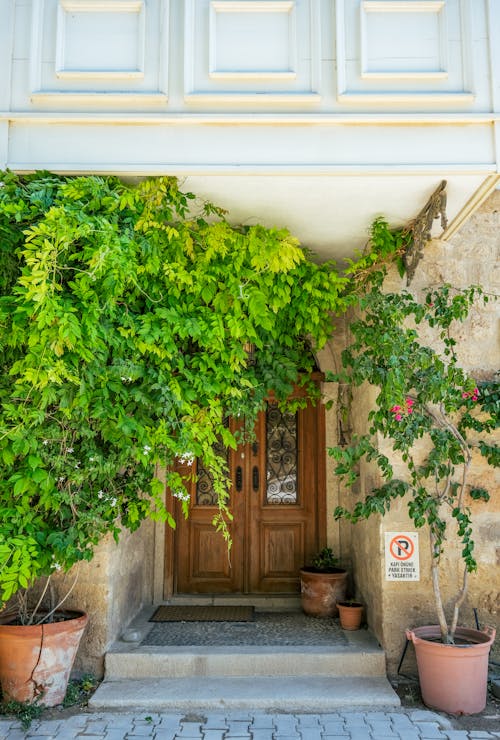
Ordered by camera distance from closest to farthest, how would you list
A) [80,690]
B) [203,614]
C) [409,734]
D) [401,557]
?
[409,734] → [80,690] → [401,557] → [203,614]

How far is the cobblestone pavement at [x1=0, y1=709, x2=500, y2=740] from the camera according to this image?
11.5ft

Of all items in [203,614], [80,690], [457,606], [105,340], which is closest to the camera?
[105,340]

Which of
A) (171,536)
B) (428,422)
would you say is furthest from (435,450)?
(171,536)

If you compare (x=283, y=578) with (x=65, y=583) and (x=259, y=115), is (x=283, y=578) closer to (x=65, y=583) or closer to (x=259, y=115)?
(x=65, y=583)

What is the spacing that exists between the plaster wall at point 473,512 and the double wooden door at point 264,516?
3.58ft

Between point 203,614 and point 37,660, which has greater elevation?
point 37,660

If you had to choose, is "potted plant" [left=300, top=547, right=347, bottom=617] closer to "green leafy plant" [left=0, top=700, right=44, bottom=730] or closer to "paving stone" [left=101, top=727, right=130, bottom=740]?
"paving stone" [left=101, top=727, right=130, bottom=740]

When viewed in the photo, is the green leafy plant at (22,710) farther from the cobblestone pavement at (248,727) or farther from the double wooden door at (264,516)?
the double wooden door at (264,516)

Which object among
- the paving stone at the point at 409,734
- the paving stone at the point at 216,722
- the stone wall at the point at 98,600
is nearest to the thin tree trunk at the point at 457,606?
the paving stone at the point at 409,734

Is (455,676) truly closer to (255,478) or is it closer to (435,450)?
(435,450)

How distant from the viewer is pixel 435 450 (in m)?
4.11

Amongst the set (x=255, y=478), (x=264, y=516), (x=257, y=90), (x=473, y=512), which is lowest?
(x=264, y=516)

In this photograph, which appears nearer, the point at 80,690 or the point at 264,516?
the point at 80,690

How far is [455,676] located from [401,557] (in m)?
0.84
